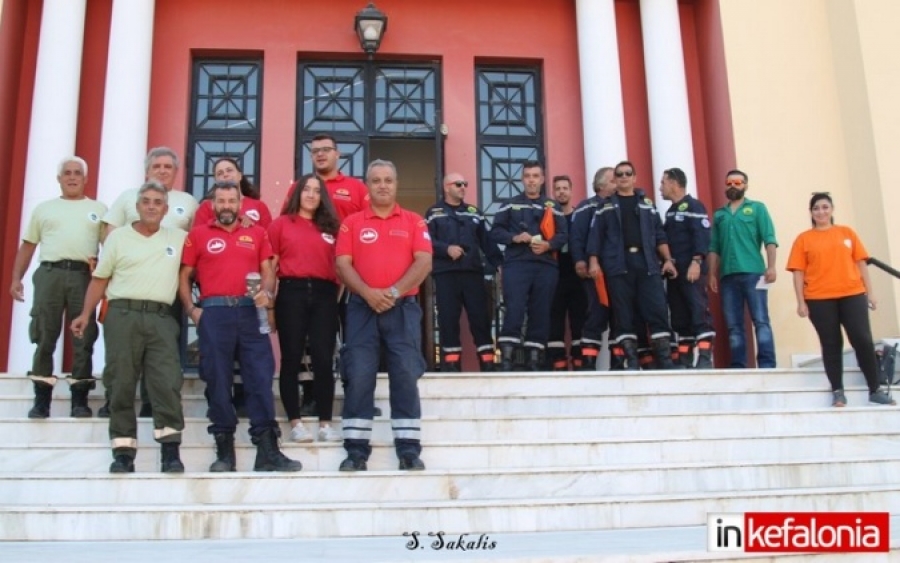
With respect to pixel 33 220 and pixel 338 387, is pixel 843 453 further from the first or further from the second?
pixel 33 220

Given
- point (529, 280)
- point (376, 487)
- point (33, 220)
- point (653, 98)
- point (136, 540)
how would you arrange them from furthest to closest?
point (653, 98)
point (529, 280)
point (33, 220)
point (376, 487)
point (136, 540)

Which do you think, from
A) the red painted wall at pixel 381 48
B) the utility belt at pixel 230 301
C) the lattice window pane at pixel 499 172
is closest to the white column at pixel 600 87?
the red painted wall at pixel 381 48

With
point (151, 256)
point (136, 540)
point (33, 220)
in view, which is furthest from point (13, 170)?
point (136, 540)

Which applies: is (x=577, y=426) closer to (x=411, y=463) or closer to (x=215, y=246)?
(x=411, y=463)

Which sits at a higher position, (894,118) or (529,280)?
(894,118)

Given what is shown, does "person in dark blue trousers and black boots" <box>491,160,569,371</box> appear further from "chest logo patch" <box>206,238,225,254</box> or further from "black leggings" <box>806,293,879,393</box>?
"chest logo patch" <box>206,238,225,254</box>

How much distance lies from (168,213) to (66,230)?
0.69 meters

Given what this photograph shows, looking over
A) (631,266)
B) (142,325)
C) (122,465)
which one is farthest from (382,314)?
(631,266)

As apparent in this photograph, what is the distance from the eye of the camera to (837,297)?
6.63 m

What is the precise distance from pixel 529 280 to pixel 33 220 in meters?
3.79

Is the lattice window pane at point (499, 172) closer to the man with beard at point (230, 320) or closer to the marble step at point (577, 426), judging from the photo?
the marble step at point (577, 426)

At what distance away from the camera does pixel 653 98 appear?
9.80 meters

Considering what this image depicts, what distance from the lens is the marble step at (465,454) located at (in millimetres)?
5348

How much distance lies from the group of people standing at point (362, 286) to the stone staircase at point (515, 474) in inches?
9.4
